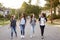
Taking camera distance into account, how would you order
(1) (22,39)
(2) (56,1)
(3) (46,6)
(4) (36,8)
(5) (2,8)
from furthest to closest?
(4) (36,8)
(5) (2,8)
(3) (46,6)
(2) (56,1)
(1) (22,39)

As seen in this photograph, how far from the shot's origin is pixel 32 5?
106m

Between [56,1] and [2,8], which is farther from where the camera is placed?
[2,8]

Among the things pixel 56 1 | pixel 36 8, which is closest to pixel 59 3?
pixel 56 1

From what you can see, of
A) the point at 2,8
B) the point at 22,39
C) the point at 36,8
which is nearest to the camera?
Result: the point at 22,39

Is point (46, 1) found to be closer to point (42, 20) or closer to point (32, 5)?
point (32, 5)

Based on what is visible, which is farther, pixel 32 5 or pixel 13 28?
pixel 32 5

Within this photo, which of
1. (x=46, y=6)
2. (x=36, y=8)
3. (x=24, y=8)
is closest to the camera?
(x=46, y=6)

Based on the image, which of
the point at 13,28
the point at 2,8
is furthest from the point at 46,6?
the point at 13,28

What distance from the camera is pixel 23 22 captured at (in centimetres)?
1477

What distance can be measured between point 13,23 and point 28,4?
317ft

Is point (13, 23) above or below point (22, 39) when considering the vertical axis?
above

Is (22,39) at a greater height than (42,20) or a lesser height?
lesser

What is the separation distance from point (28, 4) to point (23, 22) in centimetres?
9663

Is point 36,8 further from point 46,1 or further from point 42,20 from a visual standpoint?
point 42,20
